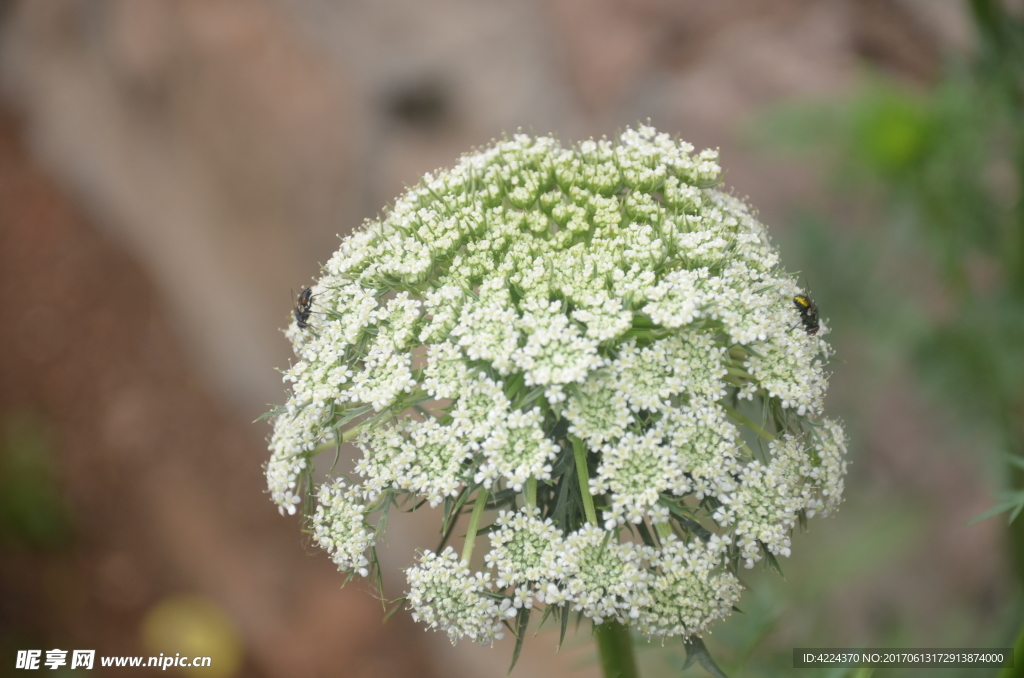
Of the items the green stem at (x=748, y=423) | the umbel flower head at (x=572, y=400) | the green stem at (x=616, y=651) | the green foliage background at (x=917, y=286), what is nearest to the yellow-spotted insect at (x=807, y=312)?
the umbel flower head at (x=572, y=400)

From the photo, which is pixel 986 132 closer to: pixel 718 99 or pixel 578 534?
pixel 718 99

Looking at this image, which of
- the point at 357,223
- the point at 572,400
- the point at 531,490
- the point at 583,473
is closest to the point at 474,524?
the point at 531,490

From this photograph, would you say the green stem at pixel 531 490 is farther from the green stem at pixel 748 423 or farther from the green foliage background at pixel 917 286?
the green foliage background at pixel 917 286

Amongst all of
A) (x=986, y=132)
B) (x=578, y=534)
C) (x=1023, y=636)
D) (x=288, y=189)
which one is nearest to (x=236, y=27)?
(x=288, y=189)

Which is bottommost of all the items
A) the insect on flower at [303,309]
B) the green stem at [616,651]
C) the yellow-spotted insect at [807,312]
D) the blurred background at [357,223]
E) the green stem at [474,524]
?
the green stem at [616,651]

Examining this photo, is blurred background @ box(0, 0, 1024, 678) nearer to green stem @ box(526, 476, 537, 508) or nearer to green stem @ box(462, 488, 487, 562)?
green stem @ box(462, 488, 487, 562)

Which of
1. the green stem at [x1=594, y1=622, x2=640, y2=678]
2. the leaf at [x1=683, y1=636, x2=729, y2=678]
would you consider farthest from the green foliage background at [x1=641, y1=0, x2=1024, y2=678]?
the leaf at [x1=683, y1=636, x2=729, y2=678]
